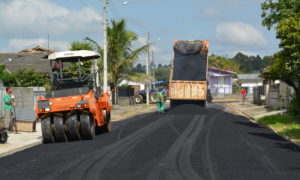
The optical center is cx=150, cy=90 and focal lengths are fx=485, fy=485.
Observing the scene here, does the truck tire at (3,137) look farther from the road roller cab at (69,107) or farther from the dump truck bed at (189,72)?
the dump truck bed at (189,72)

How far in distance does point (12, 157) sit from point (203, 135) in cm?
706

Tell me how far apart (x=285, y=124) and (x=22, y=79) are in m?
18.1

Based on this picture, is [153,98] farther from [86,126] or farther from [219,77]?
[86,126]

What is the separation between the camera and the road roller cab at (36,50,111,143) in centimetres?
1589

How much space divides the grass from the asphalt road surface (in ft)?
4.25

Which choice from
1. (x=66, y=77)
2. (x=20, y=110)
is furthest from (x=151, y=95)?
(x=66, y=77)

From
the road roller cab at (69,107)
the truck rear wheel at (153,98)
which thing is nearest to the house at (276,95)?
the truck rear wheel at (153,98)

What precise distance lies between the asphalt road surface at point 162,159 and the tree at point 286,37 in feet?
13.7

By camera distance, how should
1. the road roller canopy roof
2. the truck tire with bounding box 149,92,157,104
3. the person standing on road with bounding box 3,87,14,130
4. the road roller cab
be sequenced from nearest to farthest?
the road roller cab < the road roller canopy roof < the person standing on road with bounding box 3,87,14,130 < the truck tire with bounding box 149,92,157,104

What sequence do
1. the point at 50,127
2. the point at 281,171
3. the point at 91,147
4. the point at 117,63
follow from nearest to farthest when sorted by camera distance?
the point at 281,171 → the point at 91,147 → the point at 50,127 → the point at 117,63

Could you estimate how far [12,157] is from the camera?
1293 cm

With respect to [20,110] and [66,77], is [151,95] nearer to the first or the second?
[20,110]

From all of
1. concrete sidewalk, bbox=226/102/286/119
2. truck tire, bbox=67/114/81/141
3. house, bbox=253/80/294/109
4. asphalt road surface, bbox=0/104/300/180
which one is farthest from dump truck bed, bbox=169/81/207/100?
truck tire, bbox=67/114/81/141

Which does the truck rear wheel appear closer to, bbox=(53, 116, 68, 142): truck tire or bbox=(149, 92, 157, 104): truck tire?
bbox=(149, 92, 157, 104): truck tire
